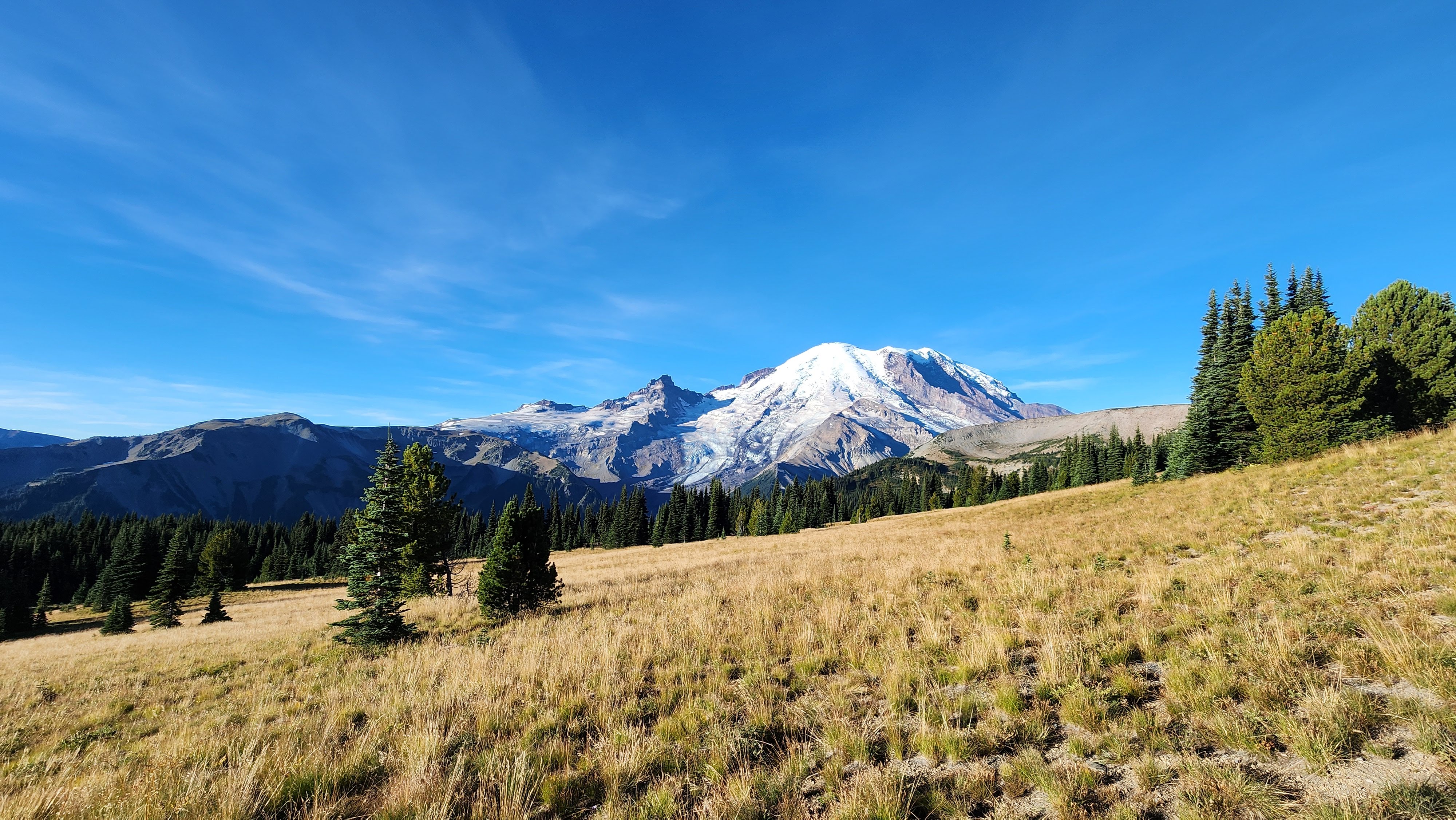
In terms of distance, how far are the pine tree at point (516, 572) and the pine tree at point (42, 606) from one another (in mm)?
69409

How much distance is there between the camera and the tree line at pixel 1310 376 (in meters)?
27.2

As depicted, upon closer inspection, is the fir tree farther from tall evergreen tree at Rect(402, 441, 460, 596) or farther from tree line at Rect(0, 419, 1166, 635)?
tall evergreen tree at Rect(402, 441, 460, 596)

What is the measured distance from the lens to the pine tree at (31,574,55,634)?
53031 mm

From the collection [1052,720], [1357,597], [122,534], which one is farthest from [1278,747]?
[122,534]

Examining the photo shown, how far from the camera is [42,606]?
64.8 metres

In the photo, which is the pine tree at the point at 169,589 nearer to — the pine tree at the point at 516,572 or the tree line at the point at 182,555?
the tree line at the point at 182,555

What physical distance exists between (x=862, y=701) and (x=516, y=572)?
42.4ft

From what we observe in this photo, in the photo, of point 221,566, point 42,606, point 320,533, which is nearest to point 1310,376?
point 221,566

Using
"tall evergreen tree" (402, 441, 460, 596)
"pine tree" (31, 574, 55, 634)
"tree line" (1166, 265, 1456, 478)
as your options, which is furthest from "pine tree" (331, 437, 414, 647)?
"pine tree" (31, 574, 55, 634)

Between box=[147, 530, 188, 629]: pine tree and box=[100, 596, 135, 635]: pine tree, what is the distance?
4.40 feet

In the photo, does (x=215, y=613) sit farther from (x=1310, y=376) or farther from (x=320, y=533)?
(x=320, y=533)

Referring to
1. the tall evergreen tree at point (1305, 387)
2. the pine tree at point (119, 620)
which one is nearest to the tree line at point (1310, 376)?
the tall evergreen tree at point (1305, 387)

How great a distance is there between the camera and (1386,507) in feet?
40.3

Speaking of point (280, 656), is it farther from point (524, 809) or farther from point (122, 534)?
point (122, 534)
